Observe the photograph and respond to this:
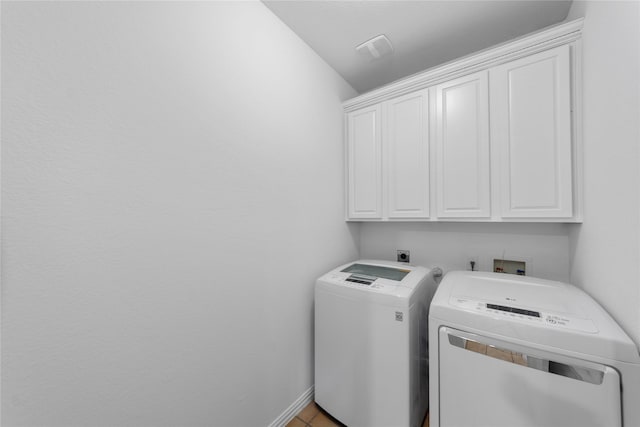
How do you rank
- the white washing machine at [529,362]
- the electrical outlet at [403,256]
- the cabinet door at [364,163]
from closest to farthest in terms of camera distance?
the white washing machine at [529,362], the cabinet door at [364,163], the electrical outlet at [403,256]

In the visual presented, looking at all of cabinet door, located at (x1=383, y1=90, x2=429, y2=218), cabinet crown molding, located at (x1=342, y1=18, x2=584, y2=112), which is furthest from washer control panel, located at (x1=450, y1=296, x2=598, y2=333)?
cabinet crown molding, located at (x1=342, y1=18, x2=584, y2=112)

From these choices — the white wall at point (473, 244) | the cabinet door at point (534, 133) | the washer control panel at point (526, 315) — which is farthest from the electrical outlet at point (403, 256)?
the washer control panel at point (526, 315)

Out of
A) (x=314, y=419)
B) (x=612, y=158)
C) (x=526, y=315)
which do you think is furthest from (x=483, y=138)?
(x=314, y=419)

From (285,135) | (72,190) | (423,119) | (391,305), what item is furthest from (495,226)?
(72,190)

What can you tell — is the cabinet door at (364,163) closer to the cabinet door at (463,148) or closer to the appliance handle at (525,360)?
the cabinet door at (463,148)

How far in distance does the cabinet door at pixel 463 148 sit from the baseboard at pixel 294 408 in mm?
1487

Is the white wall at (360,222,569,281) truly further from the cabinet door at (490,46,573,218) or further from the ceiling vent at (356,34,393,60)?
the ceiling vent at (356,34,393,60)

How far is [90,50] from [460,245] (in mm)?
2149

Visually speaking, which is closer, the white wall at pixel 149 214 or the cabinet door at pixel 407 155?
the white wall at pixel 149 214

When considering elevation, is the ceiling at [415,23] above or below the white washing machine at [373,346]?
above

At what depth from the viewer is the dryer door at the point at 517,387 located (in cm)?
76

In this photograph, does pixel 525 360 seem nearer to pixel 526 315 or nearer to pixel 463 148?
pixel 526 315

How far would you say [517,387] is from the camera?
2.85 ft

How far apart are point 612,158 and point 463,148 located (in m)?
0.65
